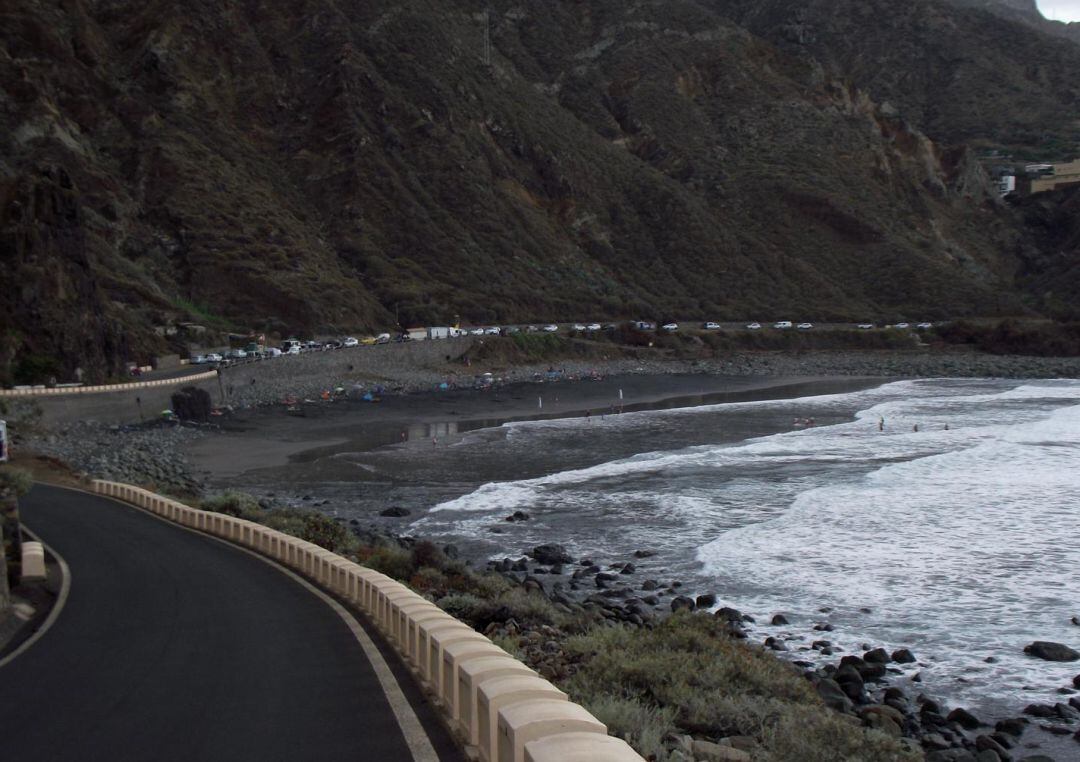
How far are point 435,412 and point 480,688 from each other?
4765 centimetres

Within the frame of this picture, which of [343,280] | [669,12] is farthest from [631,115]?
[343,280]

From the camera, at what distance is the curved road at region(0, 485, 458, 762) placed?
665 centimetres

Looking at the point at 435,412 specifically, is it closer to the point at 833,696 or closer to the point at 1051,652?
the point at 1051,652

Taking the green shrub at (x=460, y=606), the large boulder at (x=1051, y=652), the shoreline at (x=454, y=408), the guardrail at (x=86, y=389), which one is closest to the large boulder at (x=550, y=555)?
the green shrub at (x=460, y=606)

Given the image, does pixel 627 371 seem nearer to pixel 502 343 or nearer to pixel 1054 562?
pixel 502 343

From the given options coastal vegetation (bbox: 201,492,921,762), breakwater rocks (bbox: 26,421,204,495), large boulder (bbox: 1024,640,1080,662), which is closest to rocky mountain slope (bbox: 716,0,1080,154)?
breakwater rocks (bbox: 26,421,204,495)

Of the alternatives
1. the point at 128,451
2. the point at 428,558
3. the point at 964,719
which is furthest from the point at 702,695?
the point at 128,451

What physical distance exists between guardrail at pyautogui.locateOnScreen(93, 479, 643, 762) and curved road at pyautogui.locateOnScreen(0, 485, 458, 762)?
374 millimetres

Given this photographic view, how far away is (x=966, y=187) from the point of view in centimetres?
13275

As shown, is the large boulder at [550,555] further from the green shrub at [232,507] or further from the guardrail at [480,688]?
the guardrail at [480,688]

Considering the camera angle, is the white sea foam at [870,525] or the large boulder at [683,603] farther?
the large boulder at [683,603]

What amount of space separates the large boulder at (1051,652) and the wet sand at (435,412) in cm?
2555

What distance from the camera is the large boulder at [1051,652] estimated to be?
15.0 meters

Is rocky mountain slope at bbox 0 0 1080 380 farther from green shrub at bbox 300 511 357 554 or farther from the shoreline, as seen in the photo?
green shrub at bbox 300 511 357 554
